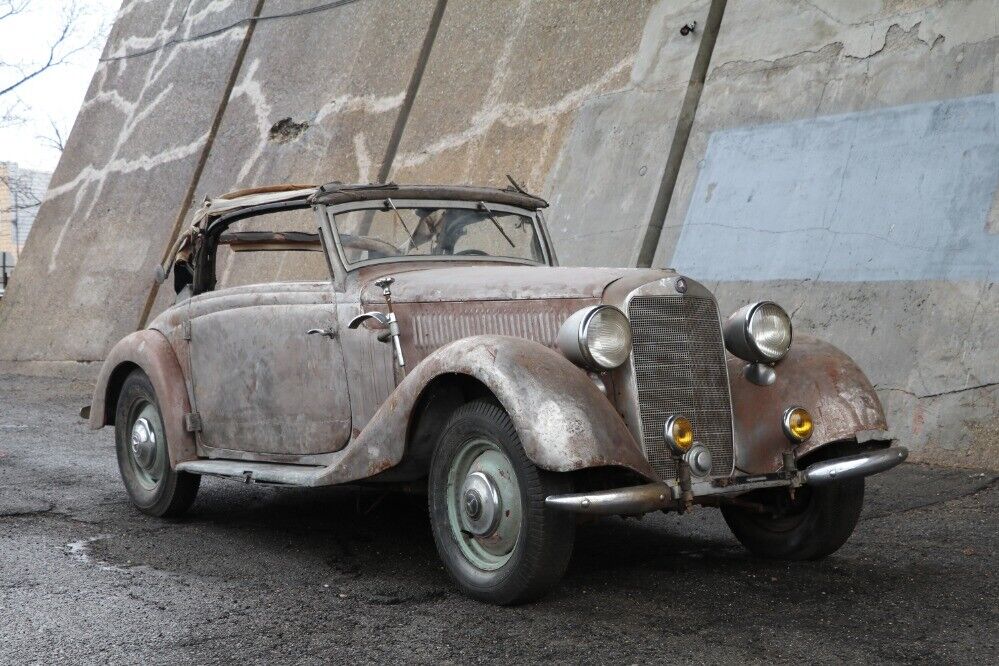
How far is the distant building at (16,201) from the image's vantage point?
24.0 m

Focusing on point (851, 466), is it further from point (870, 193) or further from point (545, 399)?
point (870, 193)

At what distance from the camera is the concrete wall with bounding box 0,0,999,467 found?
6152 millimetres

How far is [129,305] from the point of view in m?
12.8

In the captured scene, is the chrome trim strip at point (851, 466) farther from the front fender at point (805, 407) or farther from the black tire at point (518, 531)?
the black tire at point (518, 531)

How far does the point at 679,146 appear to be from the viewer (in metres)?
7.99

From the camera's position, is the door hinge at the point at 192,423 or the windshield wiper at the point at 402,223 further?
the door hinge at the point at 192,423

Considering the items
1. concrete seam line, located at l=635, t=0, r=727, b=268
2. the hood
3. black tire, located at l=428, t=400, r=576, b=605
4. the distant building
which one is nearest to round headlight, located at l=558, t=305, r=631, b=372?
the hood

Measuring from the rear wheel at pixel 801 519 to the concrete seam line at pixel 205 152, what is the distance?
969 centimetres

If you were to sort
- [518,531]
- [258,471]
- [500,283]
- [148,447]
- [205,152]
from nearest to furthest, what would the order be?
[518,531], [500,283], [258,471], [148,447], [205,152]

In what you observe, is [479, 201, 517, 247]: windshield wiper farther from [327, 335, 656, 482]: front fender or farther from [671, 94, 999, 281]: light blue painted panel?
[671, 94, 999, 281]: light blue painted panel

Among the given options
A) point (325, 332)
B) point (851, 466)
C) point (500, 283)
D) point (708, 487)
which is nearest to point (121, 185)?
point (325, 332)

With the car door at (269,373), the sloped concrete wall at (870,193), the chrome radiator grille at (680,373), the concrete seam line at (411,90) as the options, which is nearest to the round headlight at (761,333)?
the chrome radiator grille at (680,373)

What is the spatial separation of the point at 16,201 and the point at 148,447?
27.1 metres

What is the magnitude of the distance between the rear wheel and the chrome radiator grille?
439 millimetres
